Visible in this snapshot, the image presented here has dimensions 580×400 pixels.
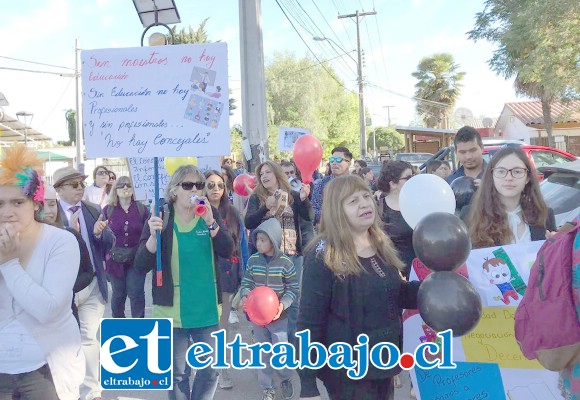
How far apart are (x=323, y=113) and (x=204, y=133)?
4652cm

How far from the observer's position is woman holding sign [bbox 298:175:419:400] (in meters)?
2.43

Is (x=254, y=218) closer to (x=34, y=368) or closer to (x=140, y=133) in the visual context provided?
(x=140, y=133)

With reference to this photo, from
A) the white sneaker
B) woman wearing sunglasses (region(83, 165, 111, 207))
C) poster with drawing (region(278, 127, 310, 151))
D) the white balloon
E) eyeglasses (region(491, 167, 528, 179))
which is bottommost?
the white sneaker

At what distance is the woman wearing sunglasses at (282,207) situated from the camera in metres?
4.83

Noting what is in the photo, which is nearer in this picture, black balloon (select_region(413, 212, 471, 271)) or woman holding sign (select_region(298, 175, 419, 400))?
black balloon (select_region(413, 212, 471, 271))

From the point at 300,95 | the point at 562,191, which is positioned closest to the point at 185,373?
the point at 562,191

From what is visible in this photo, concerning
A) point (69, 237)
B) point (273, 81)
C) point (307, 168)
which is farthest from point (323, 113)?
point (69, 237)

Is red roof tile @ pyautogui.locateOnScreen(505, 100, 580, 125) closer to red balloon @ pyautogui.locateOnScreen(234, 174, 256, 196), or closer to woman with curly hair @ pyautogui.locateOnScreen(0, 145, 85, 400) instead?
red balloon @ pyautogui.locateOnScreen(234, 174, 256, 196)

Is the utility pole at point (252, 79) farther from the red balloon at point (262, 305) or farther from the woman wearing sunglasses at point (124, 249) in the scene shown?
the red balloon at point (262, 305)

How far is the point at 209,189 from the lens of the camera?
482 cm

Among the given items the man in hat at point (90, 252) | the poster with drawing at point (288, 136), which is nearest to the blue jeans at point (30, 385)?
the man in hat at point (90, 252)

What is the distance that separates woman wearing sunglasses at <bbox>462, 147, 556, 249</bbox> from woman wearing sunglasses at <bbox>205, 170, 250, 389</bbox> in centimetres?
225

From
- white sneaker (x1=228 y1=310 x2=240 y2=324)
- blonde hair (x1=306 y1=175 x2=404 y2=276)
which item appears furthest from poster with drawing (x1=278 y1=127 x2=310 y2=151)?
blonde hair (x1=306 y1=175 x2=404 y2=276)

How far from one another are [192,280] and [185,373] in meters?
0.62
